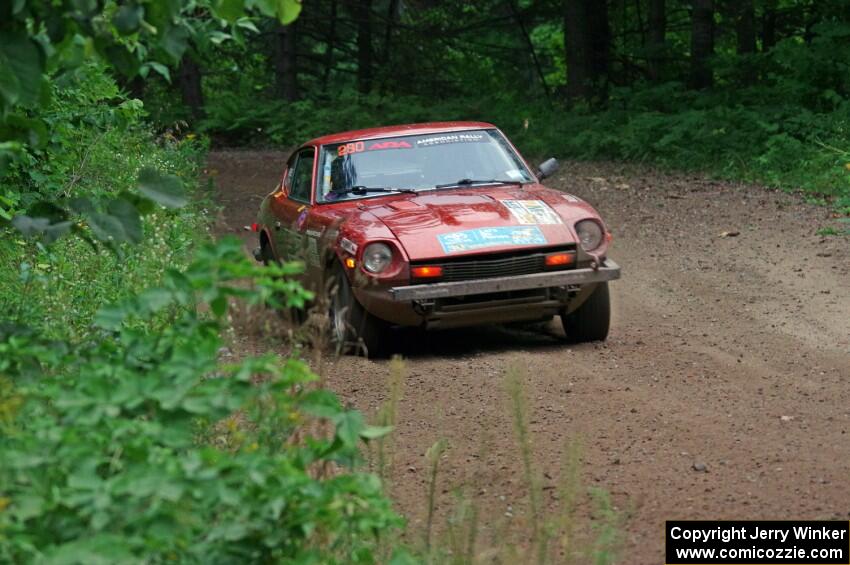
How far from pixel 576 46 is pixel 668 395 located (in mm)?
19780

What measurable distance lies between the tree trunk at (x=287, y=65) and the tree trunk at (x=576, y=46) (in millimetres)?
7508

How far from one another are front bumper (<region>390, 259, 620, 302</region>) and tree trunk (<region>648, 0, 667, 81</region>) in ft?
58.5

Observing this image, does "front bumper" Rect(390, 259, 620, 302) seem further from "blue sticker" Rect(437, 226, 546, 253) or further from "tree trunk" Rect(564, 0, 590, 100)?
"tree trunk" Rect(564, 0, 590, 100)

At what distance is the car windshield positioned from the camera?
32.8ft

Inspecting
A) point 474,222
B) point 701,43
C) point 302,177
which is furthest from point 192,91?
point 474,222

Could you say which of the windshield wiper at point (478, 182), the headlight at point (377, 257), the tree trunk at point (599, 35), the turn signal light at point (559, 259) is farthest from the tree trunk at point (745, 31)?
the headlight at point (377, 257)

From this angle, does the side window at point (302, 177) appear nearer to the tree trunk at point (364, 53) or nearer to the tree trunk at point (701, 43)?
the tree trunk at point (701, 43)

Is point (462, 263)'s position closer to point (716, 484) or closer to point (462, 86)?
point (716, 484)

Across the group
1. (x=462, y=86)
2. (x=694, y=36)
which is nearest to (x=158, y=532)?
(x=694, y=36)

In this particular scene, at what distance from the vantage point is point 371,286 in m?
8.72

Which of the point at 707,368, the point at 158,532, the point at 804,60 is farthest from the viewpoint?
the point at 804,60

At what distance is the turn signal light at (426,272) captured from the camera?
869 cm

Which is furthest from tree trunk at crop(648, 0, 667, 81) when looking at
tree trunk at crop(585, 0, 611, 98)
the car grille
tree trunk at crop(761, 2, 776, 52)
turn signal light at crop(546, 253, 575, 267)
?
the car grille

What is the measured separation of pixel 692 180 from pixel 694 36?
614 centimetres
